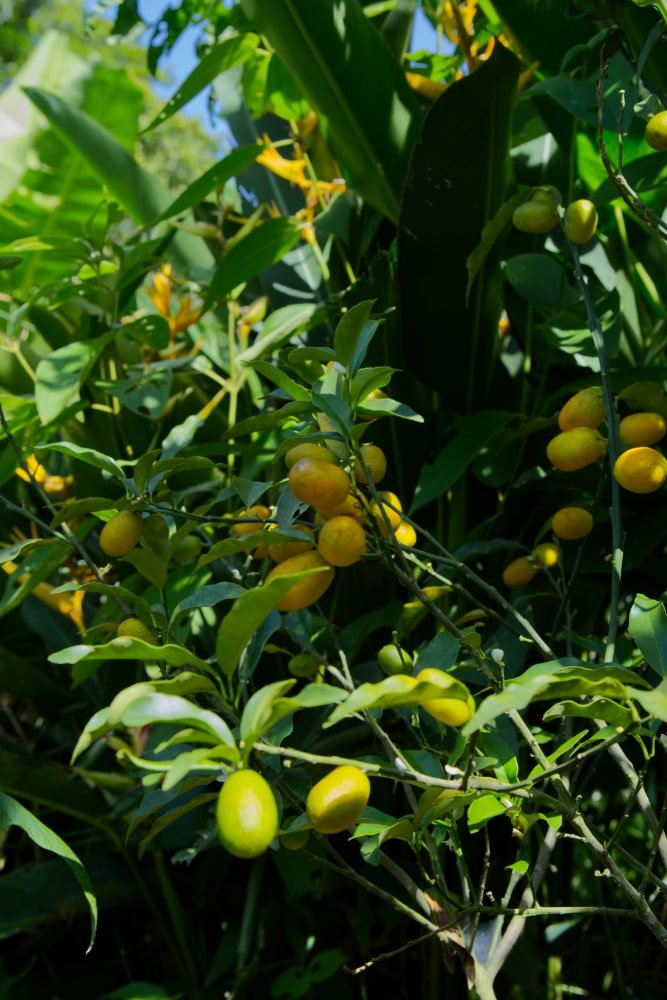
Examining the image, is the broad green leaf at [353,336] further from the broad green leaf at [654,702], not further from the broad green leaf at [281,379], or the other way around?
the broad green leaf at [654,702]

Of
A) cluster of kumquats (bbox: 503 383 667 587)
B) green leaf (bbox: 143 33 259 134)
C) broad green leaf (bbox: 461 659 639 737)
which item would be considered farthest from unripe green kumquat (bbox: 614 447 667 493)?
green leaf (bbox: 143 33 259 134)

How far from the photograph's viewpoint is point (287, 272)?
1.02 metres

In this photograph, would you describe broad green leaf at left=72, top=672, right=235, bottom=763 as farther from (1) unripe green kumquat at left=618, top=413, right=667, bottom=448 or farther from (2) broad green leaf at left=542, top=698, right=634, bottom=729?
(1) unripe green kumquat at left=618, top=413, right=667, bottom=448

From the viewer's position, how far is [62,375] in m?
0.75

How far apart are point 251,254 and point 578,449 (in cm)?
40

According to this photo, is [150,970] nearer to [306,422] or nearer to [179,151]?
[306,422]

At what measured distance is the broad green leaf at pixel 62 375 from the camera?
2.36 feet

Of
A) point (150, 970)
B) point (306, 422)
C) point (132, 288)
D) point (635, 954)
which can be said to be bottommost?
point (635, 954)

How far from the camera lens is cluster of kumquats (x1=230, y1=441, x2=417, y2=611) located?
426 mm

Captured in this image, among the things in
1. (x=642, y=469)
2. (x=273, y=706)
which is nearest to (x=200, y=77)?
(x=642, y=469)

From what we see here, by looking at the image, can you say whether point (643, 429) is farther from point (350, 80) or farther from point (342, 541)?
point (350, 80)

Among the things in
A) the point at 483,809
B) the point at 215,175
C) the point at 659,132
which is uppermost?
the point at 215,175

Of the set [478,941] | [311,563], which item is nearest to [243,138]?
[311,563]

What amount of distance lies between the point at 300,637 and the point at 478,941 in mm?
211
